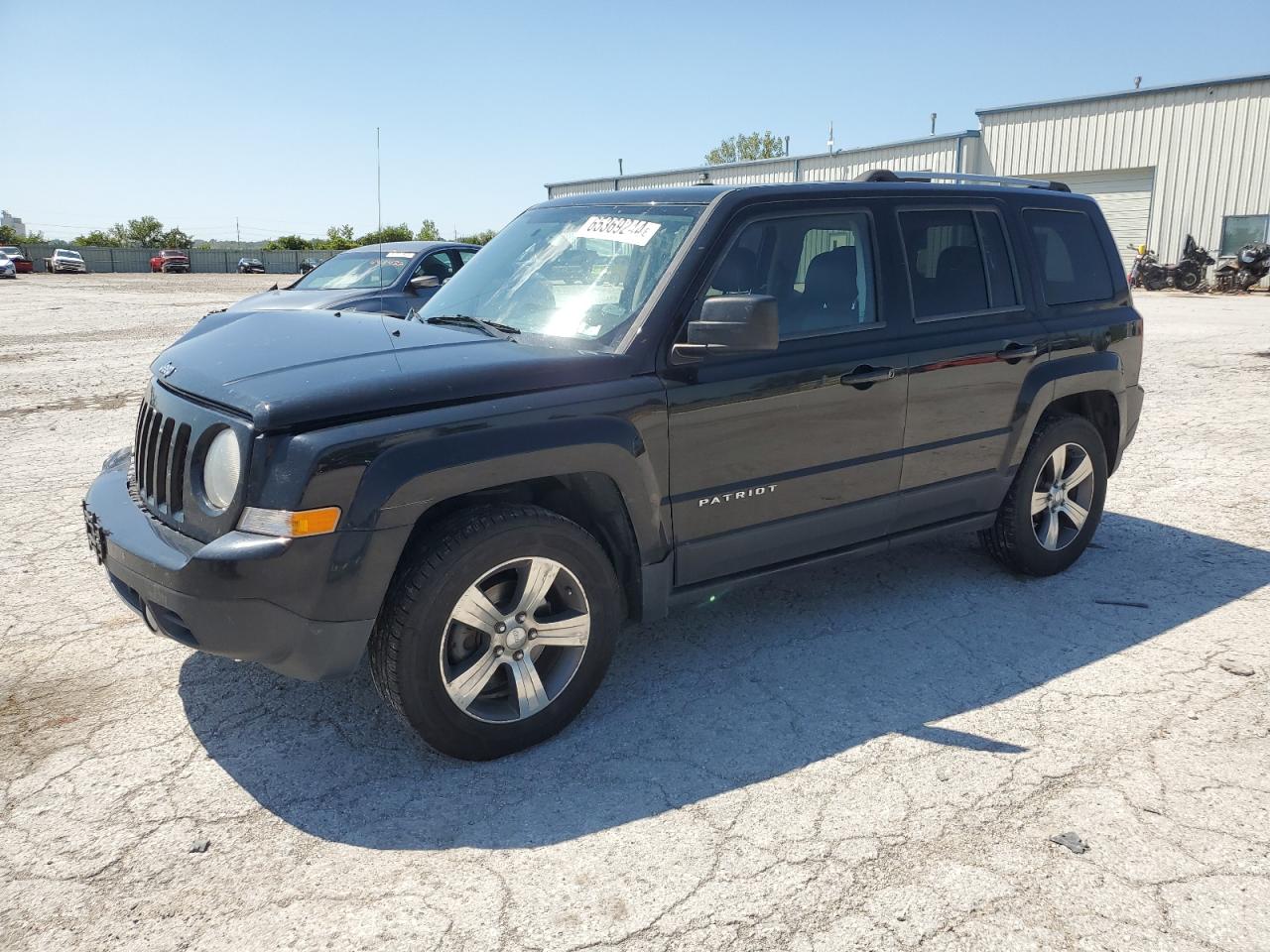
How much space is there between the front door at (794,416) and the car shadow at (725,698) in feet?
1.61

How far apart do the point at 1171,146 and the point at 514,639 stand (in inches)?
1243

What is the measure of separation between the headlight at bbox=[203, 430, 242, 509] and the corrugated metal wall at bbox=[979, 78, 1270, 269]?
3131cm

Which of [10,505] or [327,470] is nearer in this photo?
[327,470]

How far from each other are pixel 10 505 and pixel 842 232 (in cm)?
529

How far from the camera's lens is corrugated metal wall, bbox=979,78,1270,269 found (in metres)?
27.2

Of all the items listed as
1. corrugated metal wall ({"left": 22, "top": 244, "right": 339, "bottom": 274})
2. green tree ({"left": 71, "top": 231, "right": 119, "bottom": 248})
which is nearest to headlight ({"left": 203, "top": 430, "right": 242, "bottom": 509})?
corrugated metal wall ({"left": 22, "top": 244, "right": 339, "bottom": 274})

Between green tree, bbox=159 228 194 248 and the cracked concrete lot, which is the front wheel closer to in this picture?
the cracked concrete lot

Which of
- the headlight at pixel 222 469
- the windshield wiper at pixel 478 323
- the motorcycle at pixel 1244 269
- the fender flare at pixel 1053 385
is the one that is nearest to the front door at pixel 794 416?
the windshield wiper at pixel 478 323

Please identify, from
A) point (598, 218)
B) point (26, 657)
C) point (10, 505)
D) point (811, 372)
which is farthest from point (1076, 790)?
point (10, 505)

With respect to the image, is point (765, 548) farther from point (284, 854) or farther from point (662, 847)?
point (284, 854)

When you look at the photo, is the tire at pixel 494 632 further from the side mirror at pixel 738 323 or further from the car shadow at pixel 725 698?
the side mirror at pixel 738 323

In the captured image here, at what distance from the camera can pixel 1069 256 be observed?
496 cm

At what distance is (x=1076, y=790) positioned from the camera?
3072mm

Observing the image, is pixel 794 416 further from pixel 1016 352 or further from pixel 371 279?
pixel 371 279
